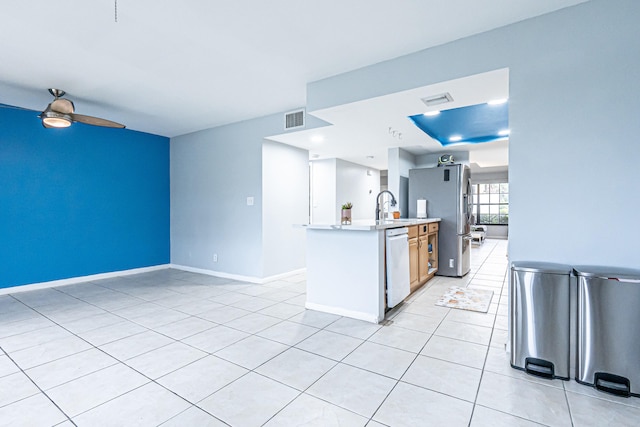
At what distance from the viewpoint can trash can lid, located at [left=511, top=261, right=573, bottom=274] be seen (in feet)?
6.45

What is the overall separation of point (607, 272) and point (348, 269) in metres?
1.95

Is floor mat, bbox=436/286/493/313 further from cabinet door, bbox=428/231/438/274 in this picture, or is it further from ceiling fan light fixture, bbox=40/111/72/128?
ceiling fan light fixture, bbox=40/111/72/128

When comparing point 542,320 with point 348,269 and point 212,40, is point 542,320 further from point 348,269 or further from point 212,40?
point 212,40

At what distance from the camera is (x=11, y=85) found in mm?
3346

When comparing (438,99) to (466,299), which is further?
(466,299)

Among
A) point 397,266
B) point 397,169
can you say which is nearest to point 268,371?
point 397,266

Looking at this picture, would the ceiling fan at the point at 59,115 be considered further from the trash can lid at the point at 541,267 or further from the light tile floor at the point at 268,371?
the trash can lid at the point at 541,267

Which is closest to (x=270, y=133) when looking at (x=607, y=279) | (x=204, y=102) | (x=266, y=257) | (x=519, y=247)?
(x=204, y=102)

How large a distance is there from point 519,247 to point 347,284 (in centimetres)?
156

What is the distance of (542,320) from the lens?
199 cm

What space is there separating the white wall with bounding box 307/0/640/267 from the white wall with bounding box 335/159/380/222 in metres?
4.52

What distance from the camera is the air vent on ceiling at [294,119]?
4.15 m

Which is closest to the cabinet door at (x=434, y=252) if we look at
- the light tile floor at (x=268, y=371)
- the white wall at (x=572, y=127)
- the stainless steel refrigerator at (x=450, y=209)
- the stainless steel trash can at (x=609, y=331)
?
the stainless steel refrigerator at (x=450, y=209)

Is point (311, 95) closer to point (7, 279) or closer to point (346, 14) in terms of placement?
point (346, 14)
